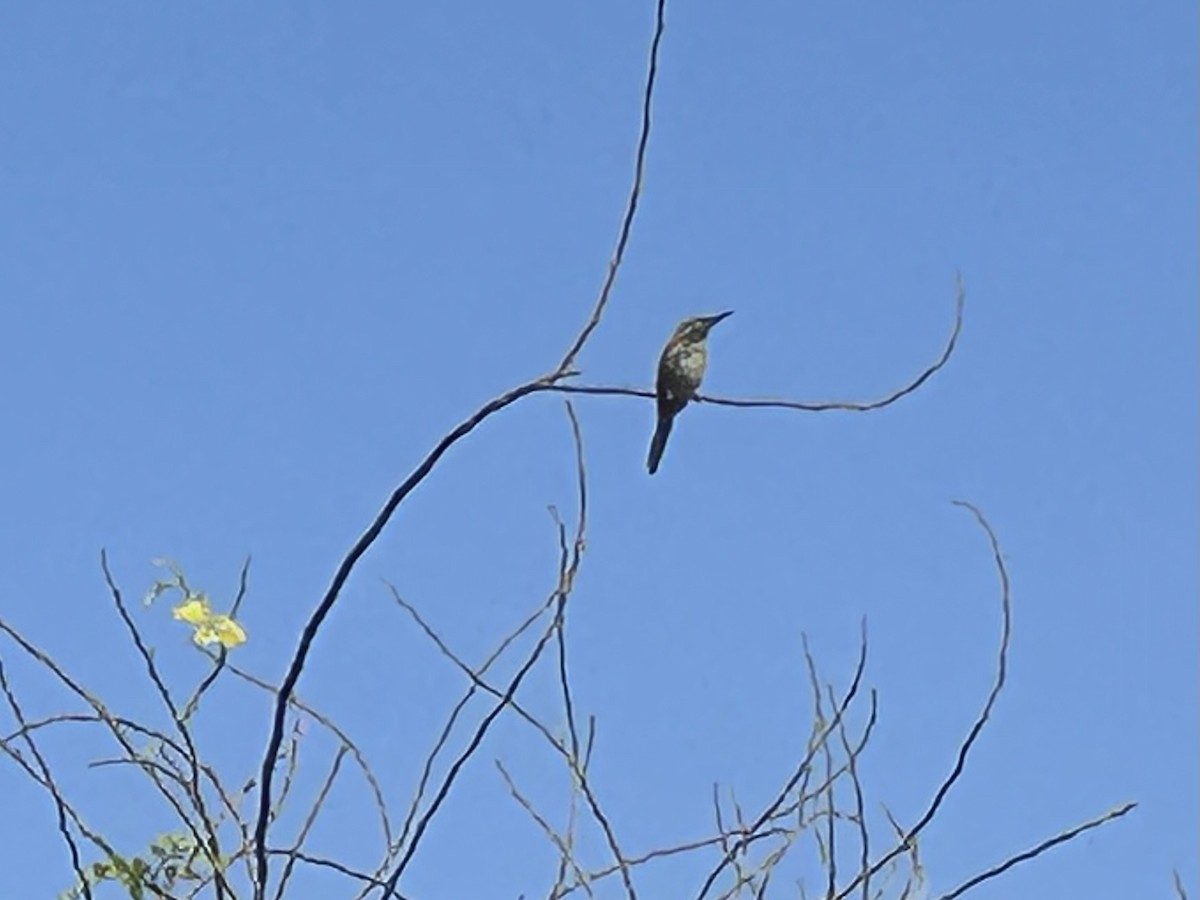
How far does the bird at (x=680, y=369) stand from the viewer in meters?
6.23

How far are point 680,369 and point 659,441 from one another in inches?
10.1

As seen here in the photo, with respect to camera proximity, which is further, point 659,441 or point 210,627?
point 659,441

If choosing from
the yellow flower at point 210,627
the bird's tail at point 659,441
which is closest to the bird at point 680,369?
the bird's tail at point 659,441

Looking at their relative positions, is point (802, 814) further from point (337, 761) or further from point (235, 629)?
point (235, 629)

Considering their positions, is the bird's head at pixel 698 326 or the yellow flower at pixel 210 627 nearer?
the yellow flower at pixel 210 627

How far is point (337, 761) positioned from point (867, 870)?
0.82 meters

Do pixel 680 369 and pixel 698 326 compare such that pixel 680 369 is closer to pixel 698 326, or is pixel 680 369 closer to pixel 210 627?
pixel 698 326

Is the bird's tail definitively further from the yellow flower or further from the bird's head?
the yellow flower

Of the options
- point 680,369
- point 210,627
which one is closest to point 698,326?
point 680,369

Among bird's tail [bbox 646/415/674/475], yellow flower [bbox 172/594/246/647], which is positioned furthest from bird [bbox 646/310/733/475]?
yellow flower [bbox 172/594/246/647]

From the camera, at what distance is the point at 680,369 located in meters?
6.38

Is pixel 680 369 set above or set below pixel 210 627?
above

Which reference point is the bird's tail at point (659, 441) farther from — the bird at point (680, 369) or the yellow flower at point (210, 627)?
the yellow flower at point (210, 627)

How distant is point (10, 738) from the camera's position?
276cm
